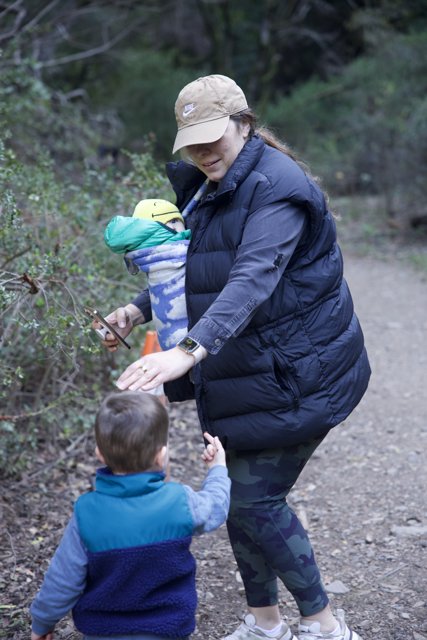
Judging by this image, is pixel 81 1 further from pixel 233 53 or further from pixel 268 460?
pixel 268 460

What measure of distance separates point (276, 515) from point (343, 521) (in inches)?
62.0

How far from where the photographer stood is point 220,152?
Answer: 2617 mm

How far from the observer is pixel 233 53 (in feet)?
61.8

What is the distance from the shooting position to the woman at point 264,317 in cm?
248

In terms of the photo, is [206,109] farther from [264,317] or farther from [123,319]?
[123,319]

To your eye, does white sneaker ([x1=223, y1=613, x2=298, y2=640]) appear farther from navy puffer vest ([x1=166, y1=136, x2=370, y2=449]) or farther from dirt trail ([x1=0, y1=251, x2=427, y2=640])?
navy puffer vest ([x1=166, y1=136, x2=370, y2=449])

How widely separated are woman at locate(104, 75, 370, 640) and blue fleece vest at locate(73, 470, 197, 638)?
454 mm

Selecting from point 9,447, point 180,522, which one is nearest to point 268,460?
point 180,522

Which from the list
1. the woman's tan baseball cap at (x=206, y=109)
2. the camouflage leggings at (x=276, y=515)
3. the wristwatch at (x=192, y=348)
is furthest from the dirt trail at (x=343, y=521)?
the woman's tan baseball cap at (x=206, y=109)

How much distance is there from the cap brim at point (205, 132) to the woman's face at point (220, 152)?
31mm

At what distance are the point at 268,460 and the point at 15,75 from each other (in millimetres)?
5792

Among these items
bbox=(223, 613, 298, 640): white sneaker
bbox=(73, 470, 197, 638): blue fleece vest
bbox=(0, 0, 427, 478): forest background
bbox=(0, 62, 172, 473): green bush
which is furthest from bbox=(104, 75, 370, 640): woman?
bbox=(0, 0, 427, 478): forest background

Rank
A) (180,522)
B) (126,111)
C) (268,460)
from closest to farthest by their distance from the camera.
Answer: (180,522) → (268,460) → (126,111)

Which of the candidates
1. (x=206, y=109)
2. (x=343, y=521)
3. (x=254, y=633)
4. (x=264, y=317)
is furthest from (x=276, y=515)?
(x=343, y=521)
